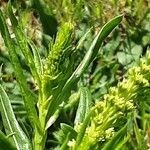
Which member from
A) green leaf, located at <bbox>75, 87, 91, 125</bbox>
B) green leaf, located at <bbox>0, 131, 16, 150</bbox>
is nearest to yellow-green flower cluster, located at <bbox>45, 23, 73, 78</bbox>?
green leaf, located at <bbox>0, 131, 16, 150</bbox>

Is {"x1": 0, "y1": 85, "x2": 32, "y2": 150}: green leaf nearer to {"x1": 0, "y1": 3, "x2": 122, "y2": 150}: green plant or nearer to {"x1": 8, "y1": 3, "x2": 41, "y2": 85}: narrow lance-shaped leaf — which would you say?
{"x1": 0, "y1": 3, "x2": 122, "y2": 150}: green plant

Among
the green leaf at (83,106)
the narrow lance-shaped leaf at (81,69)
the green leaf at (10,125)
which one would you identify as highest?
the narrow lance-shaped leaf at (81,69)

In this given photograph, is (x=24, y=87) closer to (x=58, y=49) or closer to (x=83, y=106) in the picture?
(x=58, y=49)

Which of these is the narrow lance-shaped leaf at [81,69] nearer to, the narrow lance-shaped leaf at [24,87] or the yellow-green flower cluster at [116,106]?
the narrow lance-shaped leaf at [24,87]

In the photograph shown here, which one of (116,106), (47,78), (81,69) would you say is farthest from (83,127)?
(81,69)

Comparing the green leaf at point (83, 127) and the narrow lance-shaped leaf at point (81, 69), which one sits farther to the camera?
the narrow lance-shaped leaf at point (81, 69)

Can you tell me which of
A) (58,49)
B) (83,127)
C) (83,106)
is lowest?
(83,106)

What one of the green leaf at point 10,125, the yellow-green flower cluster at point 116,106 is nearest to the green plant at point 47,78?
the green leaf at point 10,125

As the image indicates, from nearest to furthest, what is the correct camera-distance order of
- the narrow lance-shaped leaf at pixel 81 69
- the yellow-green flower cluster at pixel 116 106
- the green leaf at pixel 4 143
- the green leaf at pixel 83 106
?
the yellow-green flower cluster at pixel 116 106 < the green leaf at pixel 4 143 < the narrow lance-shaped leaf at pixel 81 69 < the green leaf at pixel 83 106

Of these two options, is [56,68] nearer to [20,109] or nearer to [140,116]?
[20,109]
